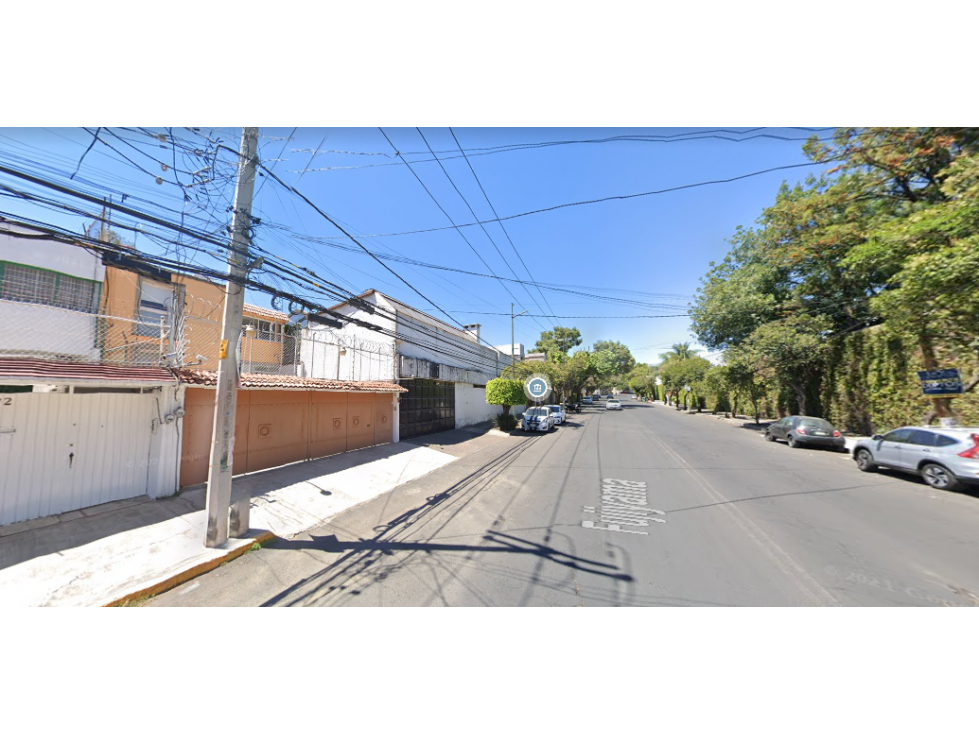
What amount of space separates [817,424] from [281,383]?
723 inches

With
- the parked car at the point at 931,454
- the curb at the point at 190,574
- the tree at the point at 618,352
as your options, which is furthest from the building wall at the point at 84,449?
the tree at the point at 618,352

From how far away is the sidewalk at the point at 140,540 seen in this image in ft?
11.3

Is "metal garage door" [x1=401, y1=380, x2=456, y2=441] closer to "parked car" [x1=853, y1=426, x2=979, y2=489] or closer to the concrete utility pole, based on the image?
the concrete utility pole

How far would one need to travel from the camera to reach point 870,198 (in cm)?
1217

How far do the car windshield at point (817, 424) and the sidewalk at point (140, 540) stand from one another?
1505cm

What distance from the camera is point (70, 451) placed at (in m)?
5.30

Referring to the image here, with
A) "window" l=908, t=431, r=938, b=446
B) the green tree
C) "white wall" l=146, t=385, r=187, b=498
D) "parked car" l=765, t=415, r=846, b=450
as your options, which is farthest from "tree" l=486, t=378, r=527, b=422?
"window" l=908, t=431, r=938, b=446

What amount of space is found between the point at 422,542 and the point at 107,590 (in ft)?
11.1

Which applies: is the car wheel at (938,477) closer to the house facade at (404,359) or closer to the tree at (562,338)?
the house facade at (404,359)

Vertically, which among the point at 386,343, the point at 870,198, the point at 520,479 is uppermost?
the point at 870,198
